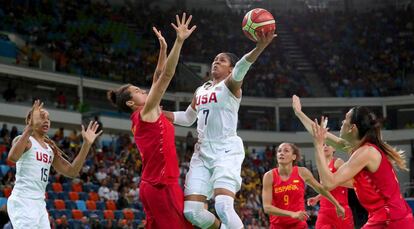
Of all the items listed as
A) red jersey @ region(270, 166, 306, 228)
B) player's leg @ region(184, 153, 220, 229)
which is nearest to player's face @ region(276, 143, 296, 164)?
red jersey @ region(270, 166, 306, 228)

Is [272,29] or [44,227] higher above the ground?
[272,29]

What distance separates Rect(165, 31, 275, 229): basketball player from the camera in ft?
24.0

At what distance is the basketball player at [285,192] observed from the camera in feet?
31.2

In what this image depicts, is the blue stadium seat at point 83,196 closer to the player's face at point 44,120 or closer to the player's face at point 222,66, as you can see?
the player's face at point 44,120

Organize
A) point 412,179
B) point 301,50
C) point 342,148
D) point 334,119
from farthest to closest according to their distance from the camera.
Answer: point 301,50 → point 334,119 → point 412,179 → point 342,148

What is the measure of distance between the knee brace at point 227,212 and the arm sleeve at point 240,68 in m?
1.35

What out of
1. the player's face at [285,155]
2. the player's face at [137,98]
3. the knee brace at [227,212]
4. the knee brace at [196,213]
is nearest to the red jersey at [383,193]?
the knee brace at [227,212]

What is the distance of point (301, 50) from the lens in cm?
4081

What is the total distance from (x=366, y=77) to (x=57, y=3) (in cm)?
1744

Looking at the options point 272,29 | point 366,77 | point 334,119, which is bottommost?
point 272,29

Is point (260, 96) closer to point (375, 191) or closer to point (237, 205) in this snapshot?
point (237, 205)

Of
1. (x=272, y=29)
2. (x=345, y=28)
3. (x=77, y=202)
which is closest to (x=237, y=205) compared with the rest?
(x=77, y=202)

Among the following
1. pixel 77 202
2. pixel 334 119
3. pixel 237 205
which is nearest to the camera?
pixel 77 202

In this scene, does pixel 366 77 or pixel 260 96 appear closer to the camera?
pixel 260 96
